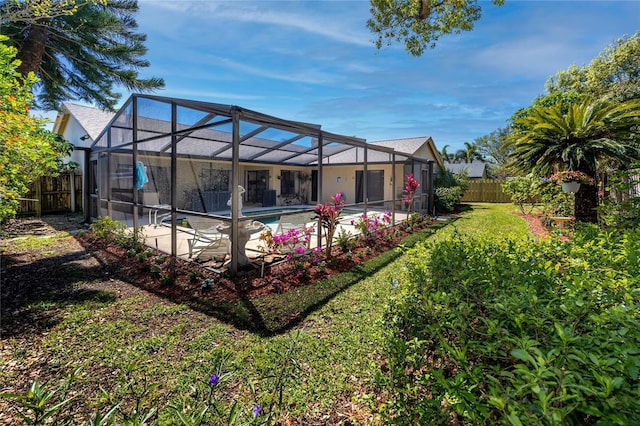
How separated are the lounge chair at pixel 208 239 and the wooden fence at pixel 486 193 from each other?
22658 mm

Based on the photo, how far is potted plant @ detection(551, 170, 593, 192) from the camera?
5.28 meters

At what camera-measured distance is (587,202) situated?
5652 millimetres

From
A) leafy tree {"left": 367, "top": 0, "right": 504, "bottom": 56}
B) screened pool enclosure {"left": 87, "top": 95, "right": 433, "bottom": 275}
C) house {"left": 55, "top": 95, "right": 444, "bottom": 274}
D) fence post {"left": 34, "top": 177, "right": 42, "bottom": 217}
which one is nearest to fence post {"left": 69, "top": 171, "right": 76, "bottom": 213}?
fence post {"left": 34, "top": 177, "right": 42, "bottom": 217}

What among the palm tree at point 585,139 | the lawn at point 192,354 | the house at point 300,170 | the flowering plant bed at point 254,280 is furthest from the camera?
the house at point 300,170

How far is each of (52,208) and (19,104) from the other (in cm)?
1216

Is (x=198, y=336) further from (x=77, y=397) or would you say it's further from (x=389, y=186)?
(x=389, y=186)

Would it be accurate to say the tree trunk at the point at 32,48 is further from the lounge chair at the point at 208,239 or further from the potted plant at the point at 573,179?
the potted plant at the point at 573,179

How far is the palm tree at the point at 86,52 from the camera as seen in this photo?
26.4 feet

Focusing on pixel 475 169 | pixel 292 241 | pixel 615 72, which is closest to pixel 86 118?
pixel 292 241

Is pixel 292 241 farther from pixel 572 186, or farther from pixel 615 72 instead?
pixel 615 72

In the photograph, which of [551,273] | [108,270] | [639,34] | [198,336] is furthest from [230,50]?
[639,34]

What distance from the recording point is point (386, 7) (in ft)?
22.4

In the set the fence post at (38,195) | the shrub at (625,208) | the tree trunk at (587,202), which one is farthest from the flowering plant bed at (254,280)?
the fence post at (38,195)

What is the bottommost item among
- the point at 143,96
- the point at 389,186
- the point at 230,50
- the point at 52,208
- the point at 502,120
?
the point at 52,208
